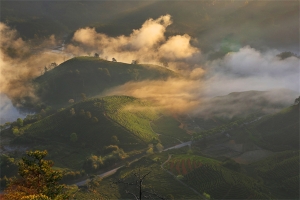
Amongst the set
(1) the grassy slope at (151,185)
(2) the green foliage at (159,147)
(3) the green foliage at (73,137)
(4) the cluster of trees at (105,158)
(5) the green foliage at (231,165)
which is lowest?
(1) the grassy slope at (151,185)

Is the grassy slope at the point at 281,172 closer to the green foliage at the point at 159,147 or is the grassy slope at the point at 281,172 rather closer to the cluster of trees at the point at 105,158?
the green foliage at the point at 159,147

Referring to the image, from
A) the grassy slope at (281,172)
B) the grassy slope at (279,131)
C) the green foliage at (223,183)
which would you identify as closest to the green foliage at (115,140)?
the green foliage at (223,183)

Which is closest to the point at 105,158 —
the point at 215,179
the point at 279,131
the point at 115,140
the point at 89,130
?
the point at 115,140

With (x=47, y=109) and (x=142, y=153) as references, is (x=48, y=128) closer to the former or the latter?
(x=47, y=109)

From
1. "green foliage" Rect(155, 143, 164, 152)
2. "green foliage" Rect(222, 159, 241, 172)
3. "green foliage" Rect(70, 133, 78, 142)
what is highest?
"green foliage" Rect(70, 133, 78, 142)

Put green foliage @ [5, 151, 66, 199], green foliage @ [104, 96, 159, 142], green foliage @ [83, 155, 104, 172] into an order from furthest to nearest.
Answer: green foliage @ [104, 96, 159, 142]
green foliage @ [83, 155, 104, 172]
green foliage @ [5, 151, 66, 199]

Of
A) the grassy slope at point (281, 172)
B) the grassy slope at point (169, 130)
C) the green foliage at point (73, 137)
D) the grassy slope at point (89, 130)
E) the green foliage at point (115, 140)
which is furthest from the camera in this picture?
the grassy slope at point (169, 130)

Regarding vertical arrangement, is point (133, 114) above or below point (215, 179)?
above

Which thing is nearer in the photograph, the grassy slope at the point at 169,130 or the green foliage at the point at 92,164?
the green foliage at the point at 92,164

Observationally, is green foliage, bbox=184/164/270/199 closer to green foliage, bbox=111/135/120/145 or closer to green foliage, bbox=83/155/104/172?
green foliage, bbox=83/155/104/172

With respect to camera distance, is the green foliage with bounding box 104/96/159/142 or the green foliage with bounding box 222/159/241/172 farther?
the green foliage with bounding box 104/96/159/142

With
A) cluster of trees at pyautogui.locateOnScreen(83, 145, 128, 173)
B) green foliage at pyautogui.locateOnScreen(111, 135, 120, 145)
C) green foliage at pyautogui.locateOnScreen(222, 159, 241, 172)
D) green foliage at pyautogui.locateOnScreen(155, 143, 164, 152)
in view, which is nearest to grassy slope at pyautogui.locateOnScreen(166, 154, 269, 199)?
green foliage at pyautogui.locateOnScreen(222, 159, 241, 172)

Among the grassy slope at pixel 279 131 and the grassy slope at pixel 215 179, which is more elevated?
the grassy slope at pixel 279 131

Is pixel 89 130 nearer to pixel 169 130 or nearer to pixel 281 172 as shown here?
pixel 169 130
